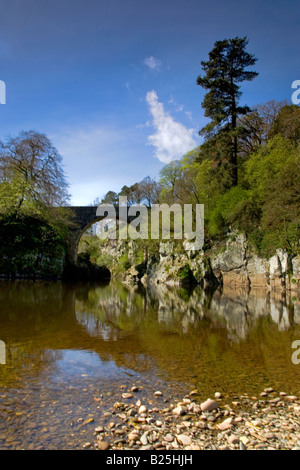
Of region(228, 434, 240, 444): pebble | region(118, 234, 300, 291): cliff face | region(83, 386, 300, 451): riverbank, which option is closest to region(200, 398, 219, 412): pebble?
region(83, 386, 300, 451): riverbank

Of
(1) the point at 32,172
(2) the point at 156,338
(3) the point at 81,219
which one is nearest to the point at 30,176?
(1) the point at 32,172

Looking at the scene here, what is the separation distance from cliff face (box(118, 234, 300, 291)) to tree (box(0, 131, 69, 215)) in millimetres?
11636

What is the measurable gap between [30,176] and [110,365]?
2258cm

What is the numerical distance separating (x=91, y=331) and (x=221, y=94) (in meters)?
22.3

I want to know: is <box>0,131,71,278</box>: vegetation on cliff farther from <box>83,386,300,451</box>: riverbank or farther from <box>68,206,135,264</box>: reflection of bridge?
<box>83,386,300,451</box>: riverbank

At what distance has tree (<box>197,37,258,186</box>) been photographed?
76.4 ft

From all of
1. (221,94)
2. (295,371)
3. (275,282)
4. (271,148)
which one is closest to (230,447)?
(295,371)

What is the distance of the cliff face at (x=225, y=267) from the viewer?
61.8 feet

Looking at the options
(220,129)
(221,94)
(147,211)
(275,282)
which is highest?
(221,94)

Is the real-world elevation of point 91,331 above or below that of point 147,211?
below

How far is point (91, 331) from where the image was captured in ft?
26.0

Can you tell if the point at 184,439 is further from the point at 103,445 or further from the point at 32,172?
the point at 32,172
